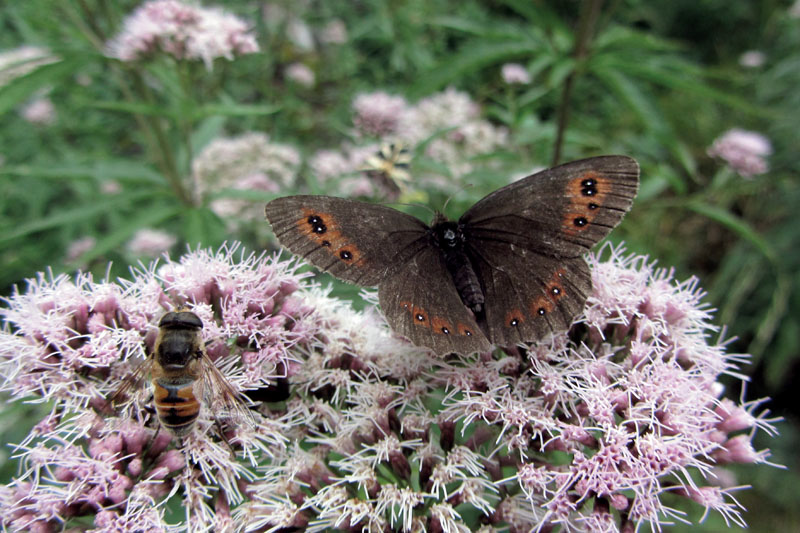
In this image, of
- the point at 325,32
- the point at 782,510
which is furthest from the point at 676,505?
the point at 325,32

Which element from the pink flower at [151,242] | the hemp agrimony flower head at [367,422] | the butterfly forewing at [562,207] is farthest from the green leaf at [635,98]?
the pink flower at [151,242]

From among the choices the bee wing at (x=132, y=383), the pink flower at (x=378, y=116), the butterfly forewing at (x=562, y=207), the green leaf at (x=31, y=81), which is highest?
the pink flower at (x=378, y=116)

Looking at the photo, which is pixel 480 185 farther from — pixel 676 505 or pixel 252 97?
pixel 252 97

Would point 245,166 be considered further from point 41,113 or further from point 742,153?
point 742,153

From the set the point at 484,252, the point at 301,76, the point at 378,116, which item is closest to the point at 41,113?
the point at 301,76

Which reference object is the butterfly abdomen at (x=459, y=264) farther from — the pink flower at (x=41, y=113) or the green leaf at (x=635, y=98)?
the pink flower at (x=41, y=113)

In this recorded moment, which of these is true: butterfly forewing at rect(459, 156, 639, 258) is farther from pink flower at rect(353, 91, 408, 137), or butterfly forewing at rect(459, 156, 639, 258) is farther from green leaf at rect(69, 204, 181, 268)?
pink flower at rect(353, 91, 408, 137)
